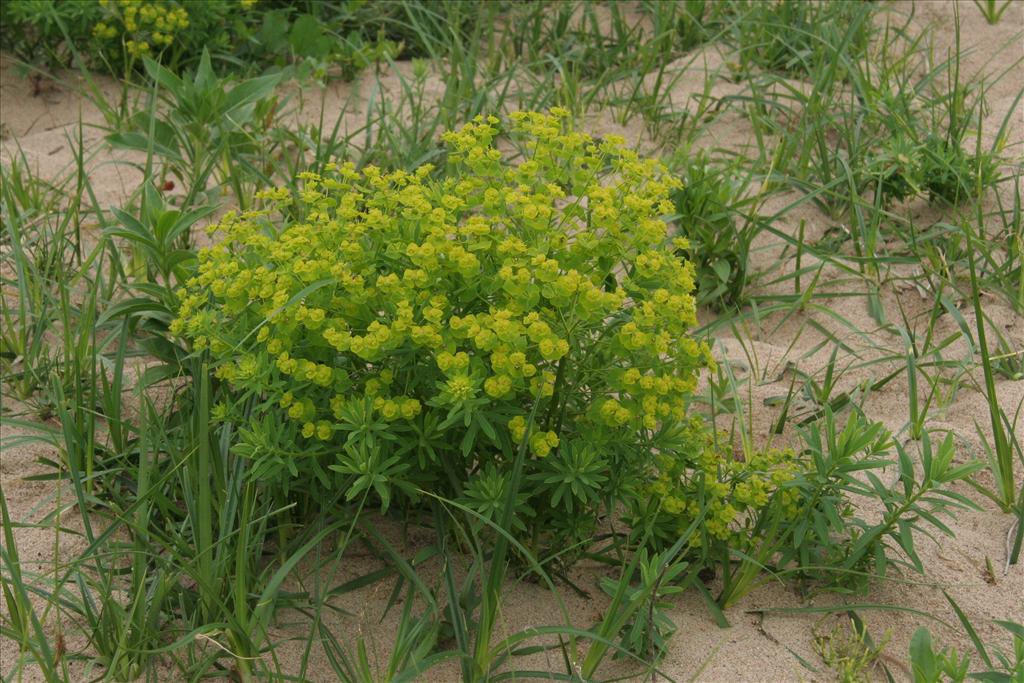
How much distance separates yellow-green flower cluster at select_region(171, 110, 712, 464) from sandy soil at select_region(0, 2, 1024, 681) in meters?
0.40

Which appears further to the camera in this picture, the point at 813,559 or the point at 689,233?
the point at 689,233

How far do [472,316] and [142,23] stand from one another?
7.85 feet

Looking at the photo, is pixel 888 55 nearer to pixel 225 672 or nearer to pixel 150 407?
pixel 150 407

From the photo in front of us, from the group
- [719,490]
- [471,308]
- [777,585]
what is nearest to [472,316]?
[471,308]

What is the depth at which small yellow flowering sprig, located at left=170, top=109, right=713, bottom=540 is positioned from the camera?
200cm

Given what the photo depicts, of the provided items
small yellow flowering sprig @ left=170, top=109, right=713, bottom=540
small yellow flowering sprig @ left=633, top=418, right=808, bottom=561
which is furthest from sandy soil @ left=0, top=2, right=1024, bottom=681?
small yellow flowering sprig @ left=170, top=109, right=713, bottom=540

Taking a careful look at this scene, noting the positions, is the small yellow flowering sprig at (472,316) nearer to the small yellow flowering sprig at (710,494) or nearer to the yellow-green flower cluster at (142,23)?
the small yellow flowering sprig at (710,494)

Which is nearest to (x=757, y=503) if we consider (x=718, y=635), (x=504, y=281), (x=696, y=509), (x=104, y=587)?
(x=696, y=509)

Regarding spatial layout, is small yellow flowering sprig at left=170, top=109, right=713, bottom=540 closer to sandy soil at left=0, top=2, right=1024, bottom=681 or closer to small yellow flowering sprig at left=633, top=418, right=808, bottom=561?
small yellow flowering sprig at left=633, top=418, right=808, bottom=561

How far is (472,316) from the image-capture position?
1.97 meters

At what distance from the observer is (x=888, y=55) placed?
4.03 metres

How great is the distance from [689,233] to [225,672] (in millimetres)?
1720

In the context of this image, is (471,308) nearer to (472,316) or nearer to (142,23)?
(472,316)

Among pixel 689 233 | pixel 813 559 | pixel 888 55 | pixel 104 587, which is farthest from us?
pixel 888 55
